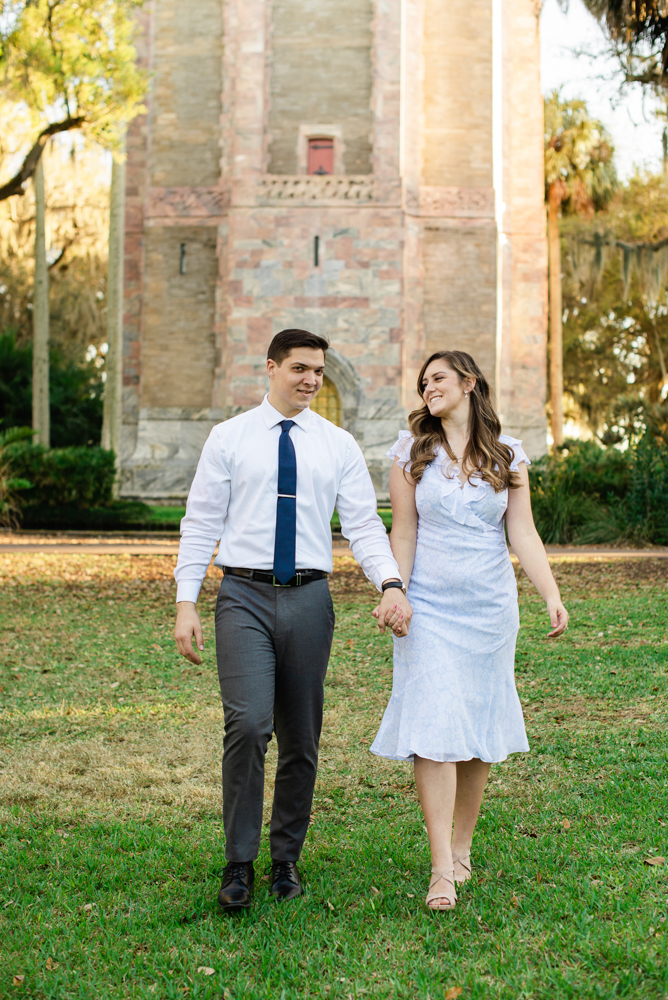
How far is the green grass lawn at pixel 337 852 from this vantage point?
3016 mm

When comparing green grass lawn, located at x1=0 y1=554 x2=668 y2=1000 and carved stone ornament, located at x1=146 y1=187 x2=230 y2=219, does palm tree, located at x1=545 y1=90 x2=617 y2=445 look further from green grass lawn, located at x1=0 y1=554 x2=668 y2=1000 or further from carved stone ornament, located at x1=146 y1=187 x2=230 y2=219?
green grass lawn, located at x1=0 y1=554 x2=668 y2=1000

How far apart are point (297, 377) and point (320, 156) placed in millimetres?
23081

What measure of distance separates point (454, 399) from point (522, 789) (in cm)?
233

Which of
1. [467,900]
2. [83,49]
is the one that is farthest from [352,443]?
[83,49]

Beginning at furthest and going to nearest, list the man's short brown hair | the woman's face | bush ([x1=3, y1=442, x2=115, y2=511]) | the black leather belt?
1. bush ([x1=3, y1=442, x2=115, y2=511])
2. the woman's face
3. the man's short brown hair
4. the black leather belt

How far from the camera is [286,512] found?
3.56m

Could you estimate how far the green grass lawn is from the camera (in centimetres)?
302

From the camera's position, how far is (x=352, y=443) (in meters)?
3.88

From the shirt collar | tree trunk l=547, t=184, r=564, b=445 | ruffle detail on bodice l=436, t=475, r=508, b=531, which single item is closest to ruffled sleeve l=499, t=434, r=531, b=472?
ruffle detail on bodice l=436, t=475, r=508, b=531

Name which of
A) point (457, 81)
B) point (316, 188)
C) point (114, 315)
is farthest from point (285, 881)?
point (457, 81)

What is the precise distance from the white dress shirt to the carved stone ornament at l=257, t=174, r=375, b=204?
71.7 feet

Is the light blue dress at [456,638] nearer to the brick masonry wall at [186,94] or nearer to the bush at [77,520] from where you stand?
the bush at [77,520]

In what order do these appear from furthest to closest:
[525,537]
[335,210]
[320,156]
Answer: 1. [320,156]
2. [335,210]
3. [525,537]

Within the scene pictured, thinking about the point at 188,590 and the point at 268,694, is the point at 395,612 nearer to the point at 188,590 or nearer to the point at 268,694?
the point at 268,694
